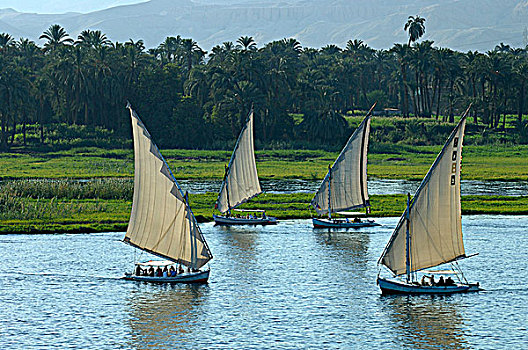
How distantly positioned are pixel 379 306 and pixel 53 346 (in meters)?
17.2

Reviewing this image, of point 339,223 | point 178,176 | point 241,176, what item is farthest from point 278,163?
point 339,223

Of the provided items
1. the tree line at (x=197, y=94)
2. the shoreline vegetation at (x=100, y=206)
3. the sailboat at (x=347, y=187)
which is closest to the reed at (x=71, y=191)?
the shoreline vegetation at (x=100, y=206)

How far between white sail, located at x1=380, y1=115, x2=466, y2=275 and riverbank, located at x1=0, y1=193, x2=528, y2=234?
95.3 ft

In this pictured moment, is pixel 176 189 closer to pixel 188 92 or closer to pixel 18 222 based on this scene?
pixel 18 222

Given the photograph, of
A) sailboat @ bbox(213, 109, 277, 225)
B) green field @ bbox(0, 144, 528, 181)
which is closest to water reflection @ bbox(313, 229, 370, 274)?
sailboat @ bbox(213, 109, 277, 225)

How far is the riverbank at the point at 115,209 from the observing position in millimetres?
68750

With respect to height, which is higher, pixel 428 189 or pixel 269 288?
pixel 428 189

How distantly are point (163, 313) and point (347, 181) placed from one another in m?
33.3

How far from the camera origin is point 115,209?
7788 cm

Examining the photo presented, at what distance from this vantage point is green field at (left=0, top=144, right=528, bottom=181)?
381ft

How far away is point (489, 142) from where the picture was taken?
6393 inches

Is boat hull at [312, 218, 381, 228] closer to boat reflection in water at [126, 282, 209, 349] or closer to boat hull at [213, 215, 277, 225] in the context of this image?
boat hull at [213, 215, 277, 225]

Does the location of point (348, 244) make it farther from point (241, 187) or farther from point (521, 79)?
point (521, 79)

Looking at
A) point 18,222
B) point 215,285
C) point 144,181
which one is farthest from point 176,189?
point 18,222
